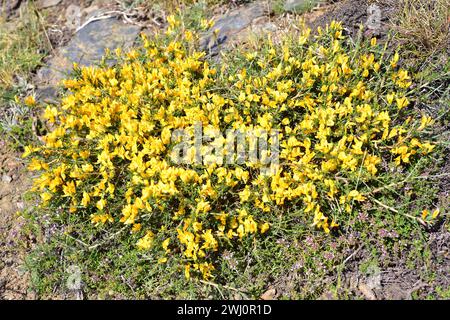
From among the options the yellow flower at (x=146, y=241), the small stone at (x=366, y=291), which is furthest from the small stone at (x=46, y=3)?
the small stone at (x=366, y=291)

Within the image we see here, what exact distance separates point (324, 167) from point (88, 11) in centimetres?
353

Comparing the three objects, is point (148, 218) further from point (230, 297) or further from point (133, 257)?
point (230, 297)

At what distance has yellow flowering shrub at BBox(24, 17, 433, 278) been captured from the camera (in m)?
3.41

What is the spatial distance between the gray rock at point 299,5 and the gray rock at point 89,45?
156 cm

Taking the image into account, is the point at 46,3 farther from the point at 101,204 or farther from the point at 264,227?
the point at 264,227

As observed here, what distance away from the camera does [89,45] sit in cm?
513

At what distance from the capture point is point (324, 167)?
11.1ft

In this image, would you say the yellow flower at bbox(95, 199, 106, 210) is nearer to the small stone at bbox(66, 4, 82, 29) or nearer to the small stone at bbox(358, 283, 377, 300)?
the small stone at bbox(358, 283, 377, 300)

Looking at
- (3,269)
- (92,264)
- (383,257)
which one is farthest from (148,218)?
(383,257)

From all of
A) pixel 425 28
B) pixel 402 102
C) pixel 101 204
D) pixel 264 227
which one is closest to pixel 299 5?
pixel 425 28

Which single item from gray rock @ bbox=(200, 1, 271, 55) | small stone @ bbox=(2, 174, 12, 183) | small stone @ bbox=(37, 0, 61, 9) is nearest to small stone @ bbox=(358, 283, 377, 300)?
gray rock @ bbox=(200, 1, 271, 55)

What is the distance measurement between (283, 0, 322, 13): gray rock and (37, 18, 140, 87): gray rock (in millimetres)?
1558

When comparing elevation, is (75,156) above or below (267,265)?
above

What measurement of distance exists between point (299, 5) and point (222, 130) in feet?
5.87
